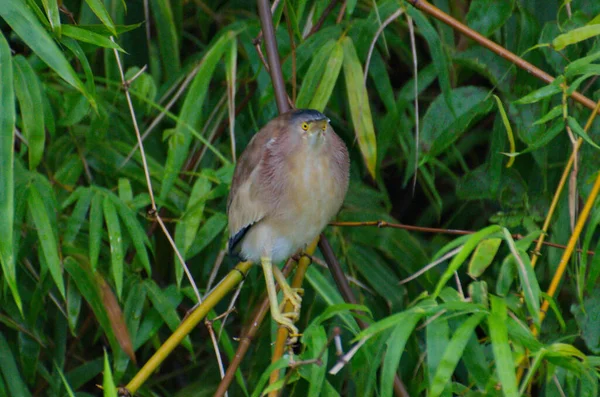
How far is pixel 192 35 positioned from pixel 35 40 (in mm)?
1183

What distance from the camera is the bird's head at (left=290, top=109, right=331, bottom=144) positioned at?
63.1 inches

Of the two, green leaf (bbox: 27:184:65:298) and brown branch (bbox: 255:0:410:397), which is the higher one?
brown branch (bbox: 255:0:410:397)

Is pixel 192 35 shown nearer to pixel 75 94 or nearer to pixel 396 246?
pixel 75 94

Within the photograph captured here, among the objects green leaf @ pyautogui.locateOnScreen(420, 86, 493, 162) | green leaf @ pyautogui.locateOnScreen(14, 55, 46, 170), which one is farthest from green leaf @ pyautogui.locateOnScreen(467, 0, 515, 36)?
green leaf @ pyautogui.locateOnScreen(14, 55, 46, 170)

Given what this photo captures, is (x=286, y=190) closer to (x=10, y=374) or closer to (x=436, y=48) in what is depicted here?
(x=436, y=48)

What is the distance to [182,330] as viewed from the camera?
150 cm

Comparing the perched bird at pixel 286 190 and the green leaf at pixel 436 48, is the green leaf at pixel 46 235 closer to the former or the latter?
the perched bird at pixel 286 190

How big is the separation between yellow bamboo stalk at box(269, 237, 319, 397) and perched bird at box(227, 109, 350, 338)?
3 cm

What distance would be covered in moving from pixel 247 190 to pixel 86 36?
1.34ft

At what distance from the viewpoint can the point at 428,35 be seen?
1.79 m

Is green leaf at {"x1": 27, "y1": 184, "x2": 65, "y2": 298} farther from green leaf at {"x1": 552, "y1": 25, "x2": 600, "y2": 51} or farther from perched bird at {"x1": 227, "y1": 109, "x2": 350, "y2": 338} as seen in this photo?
green leaf at {"x1": 552, "y1": 25, "x2": 600, "y2": 51}

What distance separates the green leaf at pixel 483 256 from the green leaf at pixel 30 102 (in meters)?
0.83

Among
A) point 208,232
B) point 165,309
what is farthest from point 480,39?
point 165,309

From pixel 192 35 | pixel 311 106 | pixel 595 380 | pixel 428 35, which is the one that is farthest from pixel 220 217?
pixel 595 380
